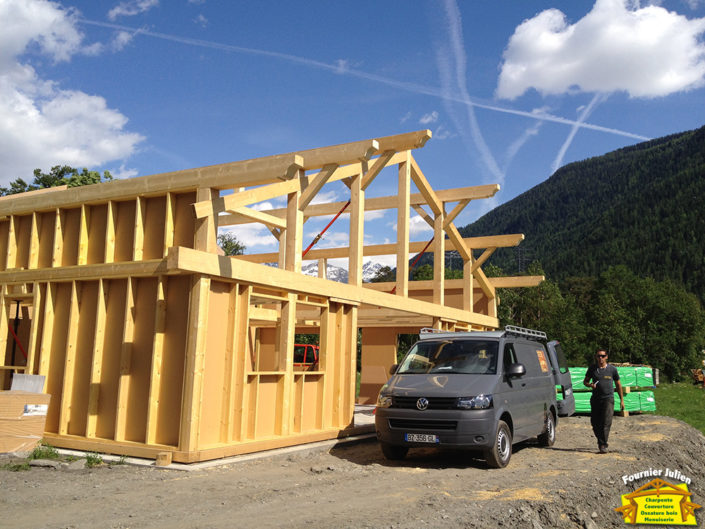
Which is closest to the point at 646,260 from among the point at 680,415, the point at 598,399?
the point at 680,415

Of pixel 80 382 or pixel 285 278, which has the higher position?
pixel 285 278

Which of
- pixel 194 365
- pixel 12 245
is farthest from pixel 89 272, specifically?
pixel 12 245

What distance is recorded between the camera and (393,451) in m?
9.49

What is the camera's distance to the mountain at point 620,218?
109125 mm

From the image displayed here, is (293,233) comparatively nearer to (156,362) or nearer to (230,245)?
(156,362)

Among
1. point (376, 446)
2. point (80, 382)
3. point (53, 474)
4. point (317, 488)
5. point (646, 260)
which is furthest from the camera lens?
point (646, 260)

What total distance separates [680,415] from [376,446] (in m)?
14.5

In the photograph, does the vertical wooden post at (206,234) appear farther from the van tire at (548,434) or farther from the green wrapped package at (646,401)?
the green wrapped package at (646,401)

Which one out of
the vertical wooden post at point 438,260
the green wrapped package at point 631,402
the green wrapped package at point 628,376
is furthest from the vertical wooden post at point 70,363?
the green wrapped package at point 628,376

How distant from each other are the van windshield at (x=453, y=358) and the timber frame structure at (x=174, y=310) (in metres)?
2.03

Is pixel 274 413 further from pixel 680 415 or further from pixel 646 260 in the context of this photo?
pixel 646 260

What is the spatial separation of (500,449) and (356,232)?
538cm

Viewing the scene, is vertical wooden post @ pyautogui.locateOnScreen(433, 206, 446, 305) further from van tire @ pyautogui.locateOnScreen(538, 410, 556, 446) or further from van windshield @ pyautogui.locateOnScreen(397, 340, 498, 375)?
van windshield @ pyautogui.locateOnScreen(397, 340, 498, 375)

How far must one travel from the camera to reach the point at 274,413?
33.4ft
